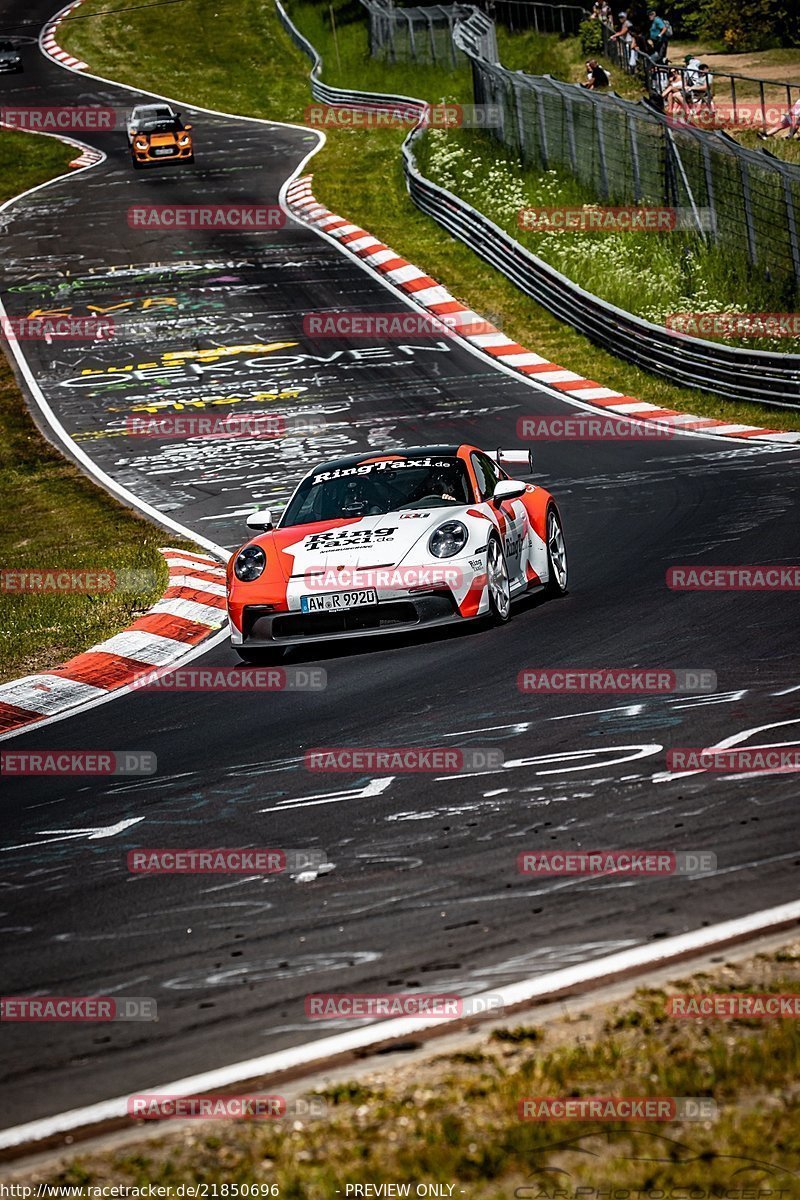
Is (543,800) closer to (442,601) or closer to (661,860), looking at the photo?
(661,860)

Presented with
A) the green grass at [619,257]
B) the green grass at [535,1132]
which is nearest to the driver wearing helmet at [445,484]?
the green grass at [535,1132]

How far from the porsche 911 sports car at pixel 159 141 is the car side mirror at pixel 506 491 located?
3289 cm

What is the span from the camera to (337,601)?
33.2ft

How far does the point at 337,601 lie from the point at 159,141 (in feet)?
112

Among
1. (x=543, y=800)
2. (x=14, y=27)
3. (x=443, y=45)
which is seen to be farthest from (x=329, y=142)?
(x=543, y=800)

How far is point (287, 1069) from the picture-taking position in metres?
4.23

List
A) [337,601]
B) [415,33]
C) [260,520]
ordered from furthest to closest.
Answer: [415,33] → [260,520] → [337,601]

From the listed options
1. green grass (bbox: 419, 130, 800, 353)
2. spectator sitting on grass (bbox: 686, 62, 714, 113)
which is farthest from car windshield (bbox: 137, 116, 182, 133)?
spectator sitting on grass (bbox: 686, 62, 714, 113)

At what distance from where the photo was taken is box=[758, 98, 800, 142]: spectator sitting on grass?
25.6m

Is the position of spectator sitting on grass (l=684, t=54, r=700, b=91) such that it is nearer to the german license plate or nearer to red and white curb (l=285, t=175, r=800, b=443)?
→ red and white curb (l=285, t=175, r=800, b=443)

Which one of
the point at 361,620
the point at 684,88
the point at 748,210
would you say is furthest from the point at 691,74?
the point at 361,620

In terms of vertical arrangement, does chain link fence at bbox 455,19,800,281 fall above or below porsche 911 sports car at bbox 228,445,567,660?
above

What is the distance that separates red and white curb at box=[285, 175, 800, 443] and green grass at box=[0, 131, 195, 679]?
6.97m

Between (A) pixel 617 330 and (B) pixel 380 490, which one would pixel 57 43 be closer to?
(A) pixel 617 330
